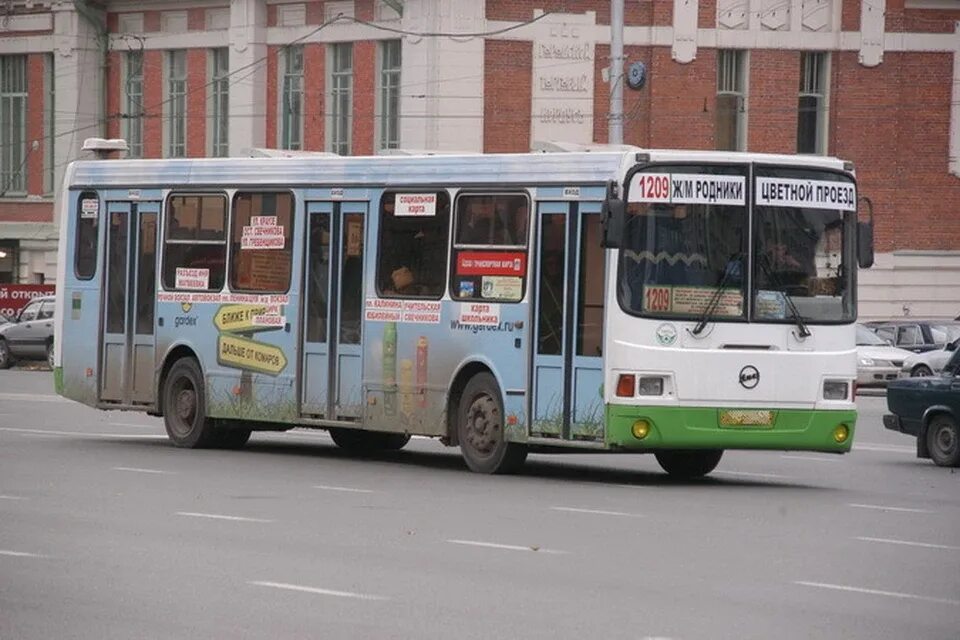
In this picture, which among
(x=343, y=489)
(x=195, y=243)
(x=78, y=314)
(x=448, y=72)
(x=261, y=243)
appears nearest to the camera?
(x=343, y=489)

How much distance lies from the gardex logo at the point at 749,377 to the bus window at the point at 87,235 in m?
8.36

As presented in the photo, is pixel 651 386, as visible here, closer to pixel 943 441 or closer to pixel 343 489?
pixel 343 489

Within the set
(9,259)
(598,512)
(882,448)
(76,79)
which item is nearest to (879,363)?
(882,448)

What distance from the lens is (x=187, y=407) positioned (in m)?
23.3

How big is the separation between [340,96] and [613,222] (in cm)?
3536

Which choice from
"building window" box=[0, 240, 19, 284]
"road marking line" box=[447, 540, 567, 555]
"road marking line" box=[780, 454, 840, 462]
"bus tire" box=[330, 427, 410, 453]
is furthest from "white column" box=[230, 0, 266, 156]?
"road marking line" box=[447, 540, 567, 555]

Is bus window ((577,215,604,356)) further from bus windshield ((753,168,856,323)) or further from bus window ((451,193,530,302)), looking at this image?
bus windshield ((753,168,856,323))

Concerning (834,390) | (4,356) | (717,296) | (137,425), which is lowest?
(4,356)

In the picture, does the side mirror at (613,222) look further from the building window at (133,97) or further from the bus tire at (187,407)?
the building window at (133,97)

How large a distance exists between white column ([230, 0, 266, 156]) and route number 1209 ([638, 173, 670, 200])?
36.0 m

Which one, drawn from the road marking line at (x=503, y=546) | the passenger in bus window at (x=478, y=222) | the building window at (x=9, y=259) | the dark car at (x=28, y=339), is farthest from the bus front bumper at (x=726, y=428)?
the building window at (x=9, y=259)

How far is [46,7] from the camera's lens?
5872 centimetres

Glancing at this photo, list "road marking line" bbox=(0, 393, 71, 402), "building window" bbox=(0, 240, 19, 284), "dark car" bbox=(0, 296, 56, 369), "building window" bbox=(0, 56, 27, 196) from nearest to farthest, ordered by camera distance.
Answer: "road marking line" bbox=(0, 393, 71, 402) < "dark car" bbox=(0, 296, 56, 369) < "building window" bbox=(0, 56, 27, 196) < "building window" bbox=(0, 240, 19, 284)

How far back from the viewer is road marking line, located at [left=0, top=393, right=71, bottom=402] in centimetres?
3406
